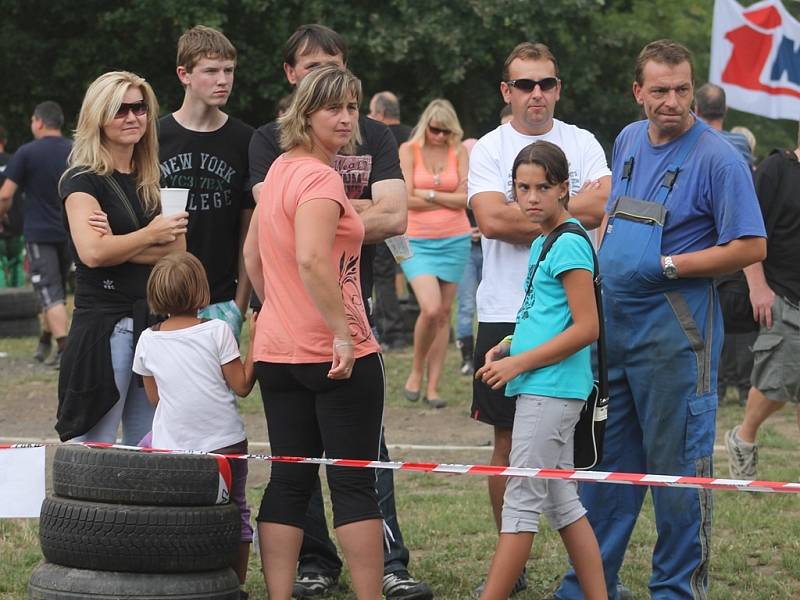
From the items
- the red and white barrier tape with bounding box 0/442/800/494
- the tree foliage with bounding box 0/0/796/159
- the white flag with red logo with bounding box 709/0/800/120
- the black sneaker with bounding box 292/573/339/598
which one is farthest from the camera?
the tree foliage with bounding box 0/0/796/159

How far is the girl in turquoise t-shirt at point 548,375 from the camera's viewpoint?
450 cm

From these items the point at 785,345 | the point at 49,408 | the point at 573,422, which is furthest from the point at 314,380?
the point at 49,408

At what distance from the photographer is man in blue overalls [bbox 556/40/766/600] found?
4648 mm

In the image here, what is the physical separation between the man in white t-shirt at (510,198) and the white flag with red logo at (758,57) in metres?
5.63

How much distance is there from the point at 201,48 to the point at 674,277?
209 cm

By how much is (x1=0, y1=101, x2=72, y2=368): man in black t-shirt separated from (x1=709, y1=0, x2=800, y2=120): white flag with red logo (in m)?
5.96

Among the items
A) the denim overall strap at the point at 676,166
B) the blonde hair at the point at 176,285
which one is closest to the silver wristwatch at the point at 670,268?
the denim overall strap at the point at 676,166

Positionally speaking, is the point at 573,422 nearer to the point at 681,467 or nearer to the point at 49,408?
the point at 681,467

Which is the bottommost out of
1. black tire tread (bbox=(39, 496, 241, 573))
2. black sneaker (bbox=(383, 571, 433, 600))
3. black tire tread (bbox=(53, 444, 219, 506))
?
black sneaker (bbox=(383, 571, 433, 600))

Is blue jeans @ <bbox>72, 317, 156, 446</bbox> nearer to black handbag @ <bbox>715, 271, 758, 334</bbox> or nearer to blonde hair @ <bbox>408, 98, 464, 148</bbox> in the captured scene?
black handbag @ <bbox>715, 271, 758, 334</bbox>

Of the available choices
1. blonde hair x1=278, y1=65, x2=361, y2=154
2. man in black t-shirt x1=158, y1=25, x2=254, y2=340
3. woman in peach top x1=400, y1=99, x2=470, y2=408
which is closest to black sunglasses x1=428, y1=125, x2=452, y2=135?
woman in peach top x1=400, y1=99, x2=470, y2=408

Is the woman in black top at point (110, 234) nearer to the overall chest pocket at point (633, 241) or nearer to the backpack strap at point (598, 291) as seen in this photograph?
the backpack strap at point (598, 291)

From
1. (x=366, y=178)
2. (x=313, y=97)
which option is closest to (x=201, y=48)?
(x=366, y=178)

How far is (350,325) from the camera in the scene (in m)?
4.58
